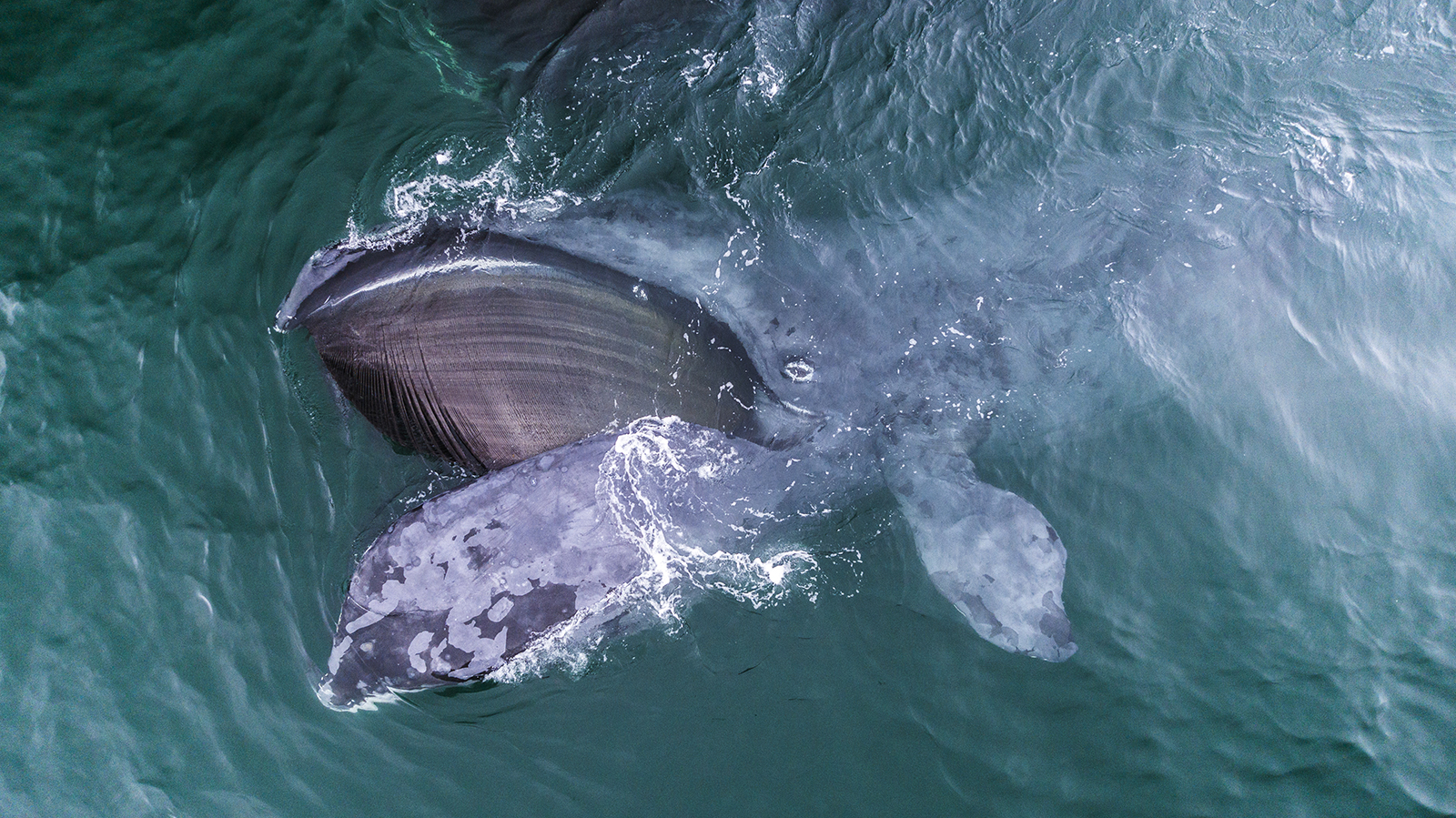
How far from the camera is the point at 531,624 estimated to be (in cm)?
473


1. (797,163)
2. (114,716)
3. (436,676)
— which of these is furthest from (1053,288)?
(114,716)

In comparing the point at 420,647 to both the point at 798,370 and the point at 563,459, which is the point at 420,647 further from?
the point at 798,370

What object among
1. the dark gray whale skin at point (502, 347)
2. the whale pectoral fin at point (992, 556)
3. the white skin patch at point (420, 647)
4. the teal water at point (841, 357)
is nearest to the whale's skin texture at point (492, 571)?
the white skin patch at point (420, 647)

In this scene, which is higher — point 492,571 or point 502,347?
point 502,347

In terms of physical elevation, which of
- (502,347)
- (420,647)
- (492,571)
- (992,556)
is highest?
(502,347)

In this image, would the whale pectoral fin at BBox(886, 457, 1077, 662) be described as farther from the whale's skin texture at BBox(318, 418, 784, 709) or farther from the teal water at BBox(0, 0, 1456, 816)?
the whale's skin texture at BBox(318, 418, 784, 709)

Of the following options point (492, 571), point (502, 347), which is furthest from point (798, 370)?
point (492, 571)

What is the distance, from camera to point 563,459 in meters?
5.02

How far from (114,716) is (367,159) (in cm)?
380

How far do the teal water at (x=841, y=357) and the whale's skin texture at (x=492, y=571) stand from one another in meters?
0.62

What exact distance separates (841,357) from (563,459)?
1.93 m

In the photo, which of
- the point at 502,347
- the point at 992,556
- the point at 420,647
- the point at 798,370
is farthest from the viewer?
the point at 798,370

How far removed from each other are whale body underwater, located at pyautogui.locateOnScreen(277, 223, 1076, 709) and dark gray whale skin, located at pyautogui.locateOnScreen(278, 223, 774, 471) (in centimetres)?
1

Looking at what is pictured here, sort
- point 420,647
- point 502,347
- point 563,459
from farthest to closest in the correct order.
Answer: point 502,347, point 563,459, point 420,647
